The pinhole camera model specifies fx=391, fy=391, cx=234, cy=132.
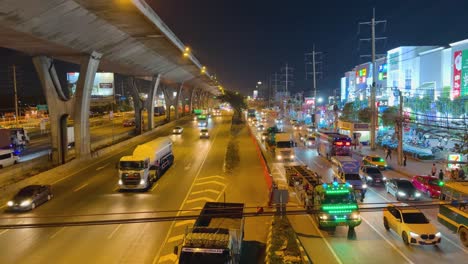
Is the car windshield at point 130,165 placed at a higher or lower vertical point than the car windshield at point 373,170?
higher

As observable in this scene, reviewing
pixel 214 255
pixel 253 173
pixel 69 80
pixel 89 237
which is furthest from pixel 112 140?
pixel 214 255

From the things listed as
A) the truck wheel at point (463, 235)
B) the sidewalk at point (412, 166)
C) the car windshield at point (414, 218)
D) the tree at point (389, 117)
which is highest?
the tree at point (389, 117)

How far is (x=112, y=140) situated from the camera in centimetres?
5734

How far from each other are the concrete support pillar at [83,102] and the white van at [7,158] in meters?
5.99

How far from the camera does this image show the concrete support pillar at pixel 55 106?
3881cm

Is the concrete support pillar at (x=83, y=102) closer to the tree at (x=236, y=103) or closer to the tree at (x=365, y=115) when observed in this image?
the tree at (x=365, y=115)

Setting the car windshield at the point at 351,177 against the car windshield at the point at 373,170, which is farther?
the car windshield at the point at 373,170

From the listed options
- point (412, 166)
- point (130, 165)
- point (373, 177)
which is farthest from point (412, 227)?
point (412, 166)

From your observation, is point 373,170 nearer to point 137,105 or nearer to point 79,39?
point 79,39

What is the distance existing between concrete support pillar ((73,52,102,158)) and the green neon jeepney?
1169 inches

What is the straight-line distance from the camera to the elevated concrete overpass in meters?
26.1

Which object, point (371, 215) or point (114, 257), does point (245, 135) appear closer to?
point (371, 215)

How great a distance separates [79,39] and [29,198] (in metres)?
15.8

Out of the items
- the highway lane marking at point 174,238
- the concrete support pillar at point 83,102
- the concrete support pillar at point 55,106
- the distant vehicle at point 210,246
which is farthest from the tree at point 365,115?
the distant vehicle at point 210,246
